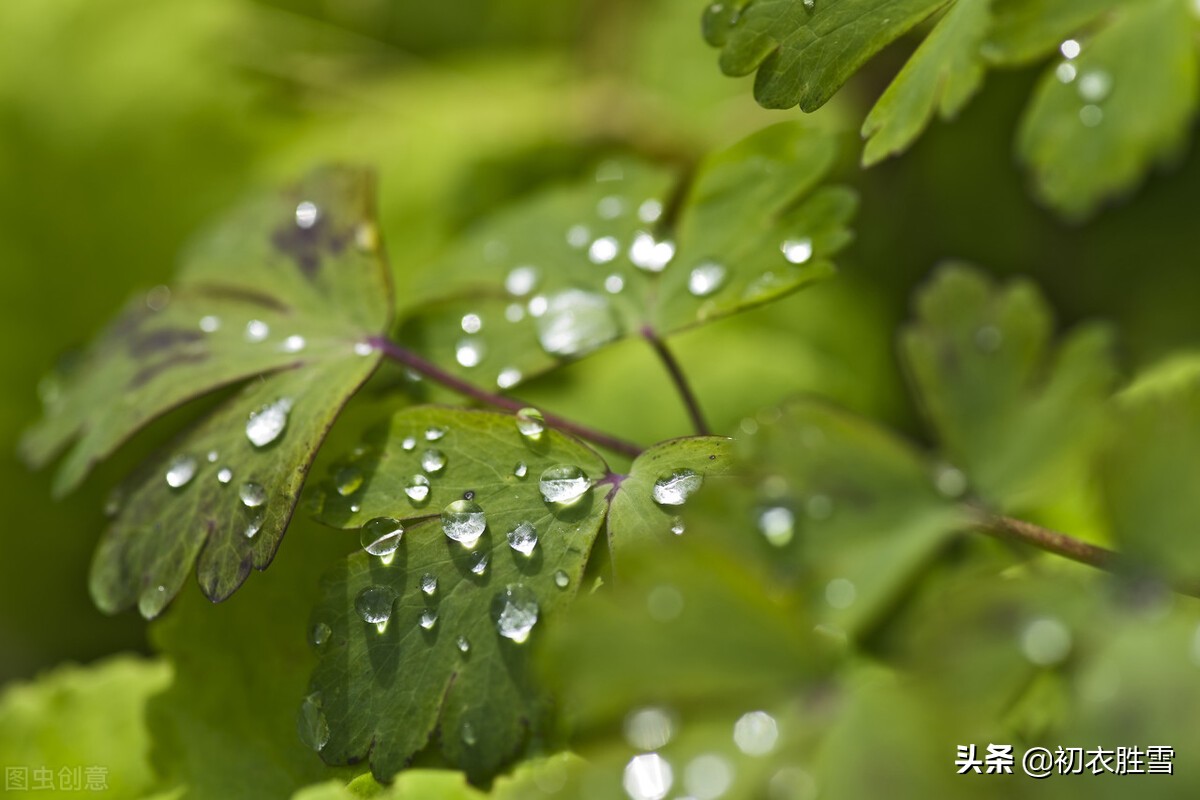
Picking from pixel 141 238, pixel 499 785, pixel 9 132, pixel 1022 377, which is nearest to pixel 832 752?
pixel 499 785

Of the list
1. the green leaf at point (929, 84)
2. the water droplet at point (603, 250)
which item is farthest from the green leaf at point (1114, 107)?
the water droplet at point (603, 250)

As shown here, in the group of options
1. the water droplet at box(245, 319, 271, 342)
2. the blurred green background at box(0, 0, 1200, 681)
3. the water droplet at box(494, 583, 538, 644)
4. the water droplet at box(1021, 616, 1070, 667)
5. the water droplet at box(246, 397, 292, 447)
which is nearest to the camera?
the water droplet at box(1021, 616, 1070, 667)

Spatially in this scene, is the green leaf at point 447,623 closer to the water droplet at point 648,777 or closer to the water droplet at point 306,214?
the water droplet at point 648,777

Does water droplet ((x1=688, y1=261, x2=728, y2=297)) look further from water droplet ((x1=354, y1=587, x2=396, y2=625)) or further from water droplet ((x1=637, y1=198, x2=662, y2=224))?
water droplet ((x1=354, y1=587, x2=396, y2=625))

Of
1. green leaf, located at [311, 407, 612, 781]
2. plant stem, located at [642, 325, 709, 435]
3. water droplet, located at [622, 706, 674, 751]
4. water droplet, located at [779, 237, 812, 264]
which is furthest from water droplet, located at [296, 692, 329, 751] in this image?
water droplet, located at [779, 237, 812, 264]

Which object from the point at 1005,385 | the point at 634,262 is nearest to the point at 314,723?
the point at 634,262
